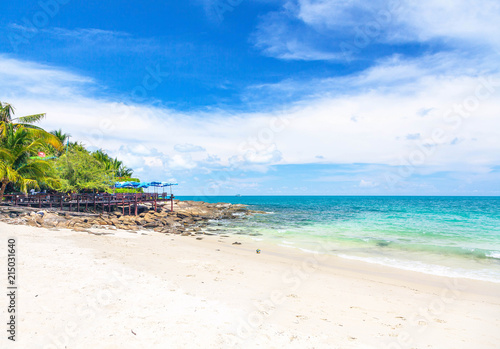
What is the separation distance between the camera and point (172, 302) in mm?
6449

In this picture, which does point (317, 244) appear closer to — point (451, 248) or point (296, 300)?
point (451, 248)

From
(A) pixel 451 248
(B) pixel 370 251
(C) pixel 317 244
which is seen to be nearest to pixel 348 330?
(B) pixel 370 251

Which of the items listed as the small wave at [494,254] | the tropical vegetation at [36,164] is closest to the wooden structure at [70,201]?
the tropical vegetation at [36,164]

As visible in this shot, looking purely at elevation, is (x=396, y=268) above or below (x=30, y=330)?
below

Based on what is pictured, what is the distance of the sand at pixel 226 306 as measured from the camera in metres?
5.01

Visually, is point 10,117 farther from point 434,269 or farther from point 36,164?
point 434,269

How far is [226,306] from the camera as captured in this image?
652 cm

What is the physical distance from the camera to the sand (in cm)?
501

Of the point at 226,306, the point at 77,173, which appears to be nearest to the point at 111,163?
the point at 77,173

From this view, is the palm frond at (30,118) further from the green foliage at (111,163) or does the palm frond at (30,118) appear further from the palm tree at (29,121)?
the green foliage at (111,163)

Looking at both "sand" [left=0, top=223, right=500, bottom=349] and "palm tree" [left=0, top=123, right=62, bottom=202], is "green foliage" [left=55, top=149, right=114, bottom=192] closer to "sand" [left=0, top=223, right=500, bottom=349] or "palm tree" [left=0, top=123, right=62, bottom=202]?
"palm tree" [left=0, top=123, right=62, bottom=202]

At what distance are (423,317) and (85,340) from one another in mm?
7579

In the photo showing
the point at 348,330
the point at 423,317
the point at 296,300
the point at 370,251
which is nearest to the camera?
the point at 348,330

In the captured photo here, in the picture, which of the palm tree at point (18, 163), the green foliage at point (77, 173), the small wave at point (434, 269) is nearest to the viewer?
the small wave at point (434, 269)
